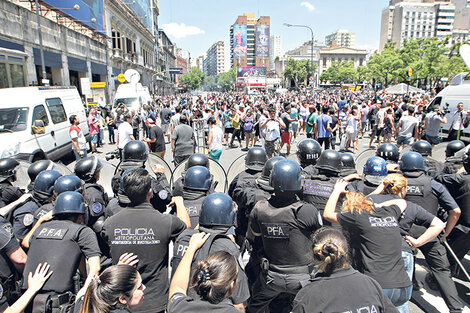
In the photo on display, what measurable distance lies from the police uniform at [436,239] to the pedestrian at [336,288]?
5.92 feet

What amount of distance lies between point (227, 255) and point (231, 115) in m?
12.8

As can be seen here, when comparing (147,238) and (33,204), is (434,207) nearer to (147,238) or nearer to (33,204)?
(147,238)

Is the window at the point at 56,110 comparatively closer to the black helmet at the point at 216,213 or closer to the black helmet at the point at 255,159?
the black helmet at the point at 255,159

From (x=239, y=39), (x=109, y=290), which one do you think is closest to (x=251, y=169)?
(x=109, y=290)

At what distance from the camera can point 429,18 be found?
423ft

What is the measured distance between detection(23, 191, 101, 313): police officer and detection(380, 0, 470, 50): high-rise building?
144228 mm

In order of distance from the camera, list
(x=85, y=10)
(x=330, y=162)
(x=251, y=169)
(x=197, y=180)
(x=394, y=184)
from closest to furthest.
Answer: (x=394, y=184), (x=197, y=180), (x=330, y=162), (x=251, y=169), (x=85, y=10)

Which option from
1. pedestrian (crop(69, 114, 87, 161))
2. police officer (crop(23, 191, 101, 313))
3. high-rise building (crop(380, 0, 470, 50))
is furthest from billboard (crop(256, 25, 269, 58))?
police officer (crop(23, 191, 101, 313))

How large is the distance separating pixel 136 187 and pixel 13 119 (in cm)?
777

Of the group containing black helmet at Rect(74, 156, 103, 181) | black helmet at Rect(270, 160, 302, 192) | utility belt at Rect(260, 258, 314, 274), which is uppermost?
black helmet at Rect(270, 160, 302, 192)

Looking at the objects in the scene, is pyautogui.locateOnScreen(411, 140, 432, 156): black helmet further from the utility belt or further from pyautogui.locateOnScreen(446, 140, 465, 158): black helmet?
the utility belt

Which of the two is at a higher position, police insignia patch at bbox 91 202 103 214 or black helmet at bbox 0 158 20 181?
black helmet at bbox 0 158 20 181

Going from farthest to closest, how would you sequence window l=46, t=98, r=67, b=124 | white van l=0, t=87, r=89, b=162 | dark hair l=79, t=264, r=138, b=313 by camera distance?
window l=46, t=98, r=67, b=124 < white van l=0, t=87, r=89, b=162 < dark hair l=79, t=264, r=138, b=313

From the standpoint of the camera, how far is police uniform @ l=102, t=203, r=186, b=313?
251 centimetres
